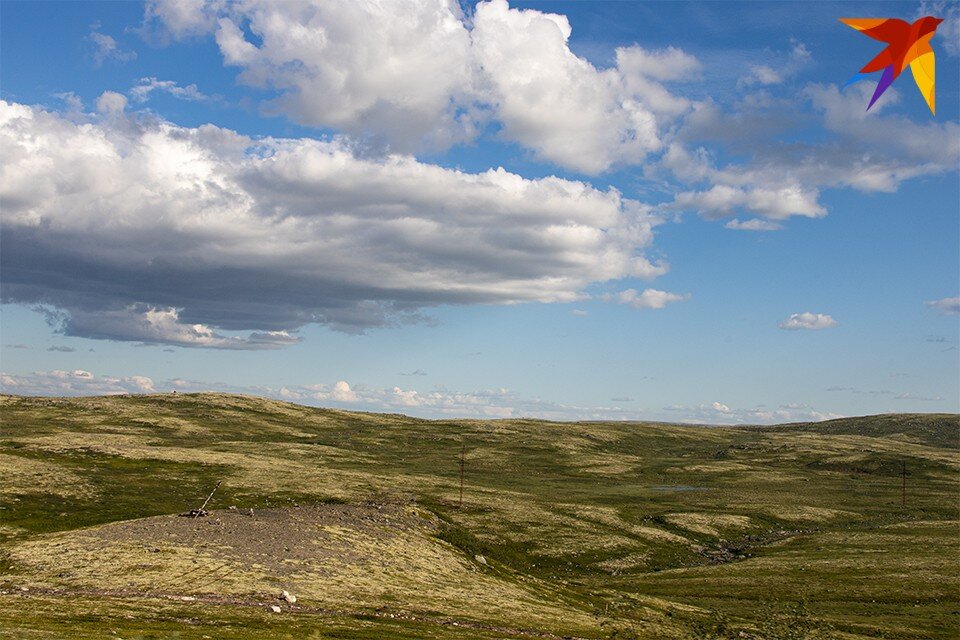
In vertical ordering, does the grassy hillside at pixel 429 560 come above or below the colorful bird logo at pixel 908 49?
below

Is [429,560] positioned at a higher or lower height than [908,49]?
lower

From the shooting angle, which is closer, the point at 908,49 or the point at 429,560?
the point at 908,49

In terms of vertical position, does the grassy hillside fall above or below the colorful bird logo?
below

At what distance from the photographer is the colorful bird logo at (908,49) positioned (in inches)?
789

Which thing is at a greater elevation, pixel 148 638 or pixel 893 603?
pixel 148 638

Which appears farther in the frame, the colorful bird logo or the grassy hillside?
the grassy hillside

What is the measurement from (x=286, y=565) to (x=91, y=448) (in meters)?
122

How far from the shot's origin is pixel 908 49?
20.3 meters

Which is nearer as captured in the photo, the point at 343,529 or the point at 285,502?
the point at 343,529

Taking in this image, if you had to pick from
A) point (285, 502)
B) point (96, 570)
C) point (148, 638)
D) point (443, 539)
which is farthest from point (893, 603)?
point (285, 502)

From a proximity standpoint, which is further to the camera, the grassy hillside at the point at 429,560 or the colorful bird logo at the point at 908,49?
the grassy hillside at the point at 429,560

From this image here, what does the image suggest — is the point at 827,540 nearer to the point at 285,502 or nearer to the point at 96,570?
the point at 285,502

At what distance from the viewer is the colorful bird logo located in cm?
2005

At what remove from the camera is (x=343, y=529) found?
7825cm
